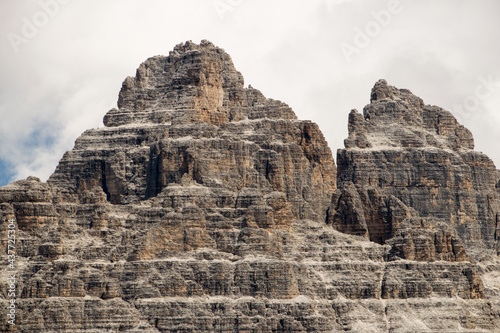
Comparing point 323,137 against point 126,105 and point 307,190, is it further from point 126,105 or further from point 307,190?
point 126,105

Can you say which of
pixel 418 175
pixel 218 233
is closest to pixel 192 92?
pixel 218 233

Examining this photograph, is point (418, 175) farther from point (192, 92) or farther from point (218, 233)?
point (218, 233)

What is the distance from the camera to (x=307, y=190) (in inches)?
7190

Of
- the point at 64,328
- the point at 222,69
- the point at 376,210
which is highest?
the point at 222,69

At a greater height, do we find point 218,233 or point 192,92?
point 192,92

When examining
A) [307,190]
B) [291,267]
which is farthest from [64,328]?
[307,190]

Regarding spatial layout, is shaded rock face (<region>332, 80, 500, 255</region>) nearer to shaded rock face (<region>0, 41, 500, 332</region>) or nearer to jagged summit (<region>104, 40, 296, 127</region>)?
shaded rock face (<region>0, 41, 500, 332</region>)

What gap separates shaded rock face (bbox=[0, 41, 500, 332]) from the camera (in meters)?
162

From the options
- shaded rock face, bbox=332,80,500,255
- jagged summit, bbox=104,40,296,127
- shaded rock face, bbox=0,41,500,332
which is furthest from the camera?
shaded rock face, bbox=332,80,500,255

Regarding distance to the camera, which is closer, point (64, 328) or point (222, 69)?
point (64, 328)

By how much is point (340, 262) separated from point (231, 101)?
80.1 ft

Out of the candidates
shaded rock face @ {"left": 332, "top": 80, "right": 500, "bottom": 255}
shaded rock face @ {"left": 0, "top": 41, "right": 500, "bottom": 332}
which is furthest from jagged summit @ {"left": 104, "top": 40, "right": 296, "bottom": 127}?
shaded rock face @ {"left": 332, "top": 80, "right": 500, "bottom": 255}

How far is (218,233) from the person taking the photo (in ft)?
551

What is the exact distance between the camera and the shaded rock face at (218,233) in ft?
533
